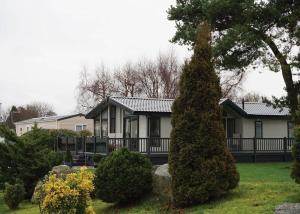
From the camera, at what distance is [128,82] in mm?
58438

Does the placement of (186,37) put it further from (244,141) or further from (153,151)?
(244,141)

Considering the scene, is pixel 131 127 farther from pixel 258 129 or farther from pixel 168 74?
pixel 168 74

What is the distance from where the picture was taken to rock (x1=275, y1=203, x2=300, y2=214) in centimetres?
865

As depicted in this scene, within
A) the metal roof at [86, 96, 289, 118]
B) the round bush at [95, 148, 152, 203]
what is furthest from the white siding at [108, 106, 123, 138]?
the round bush at [95, 148, 152, 203]

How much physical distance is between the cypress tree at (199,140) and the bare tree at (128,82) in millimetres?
47101

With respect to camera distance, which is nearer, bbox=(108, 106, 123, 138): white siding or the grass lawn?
the grass lawn

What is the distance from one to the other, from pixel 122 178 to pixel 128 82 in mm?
46724

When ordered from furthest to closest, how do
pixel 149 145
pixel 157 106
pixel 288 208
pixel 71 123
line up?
1. pixel 71 123
2. pixel 157 106
3. pixel 149 145
4. pixel 288 208

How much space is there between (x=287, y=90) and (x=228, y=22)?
4.08 meters

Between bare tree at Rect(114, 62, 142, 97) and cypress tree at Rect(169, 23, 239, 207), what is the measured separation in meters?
47.1

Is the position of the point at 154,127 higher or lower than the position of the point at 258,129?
higher

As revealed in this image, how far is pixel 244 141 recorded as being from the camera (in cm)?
2697

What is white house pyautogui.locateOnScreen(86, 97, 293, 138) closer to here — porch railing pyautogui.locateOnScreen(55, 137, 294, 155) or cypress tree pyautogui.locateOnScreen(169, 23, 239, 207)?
porch railing pyautogui.locateOnScreen(55, 137, 294, 155)

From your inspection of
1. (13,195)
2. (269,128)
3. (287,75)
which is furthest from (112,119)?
(13,195)
